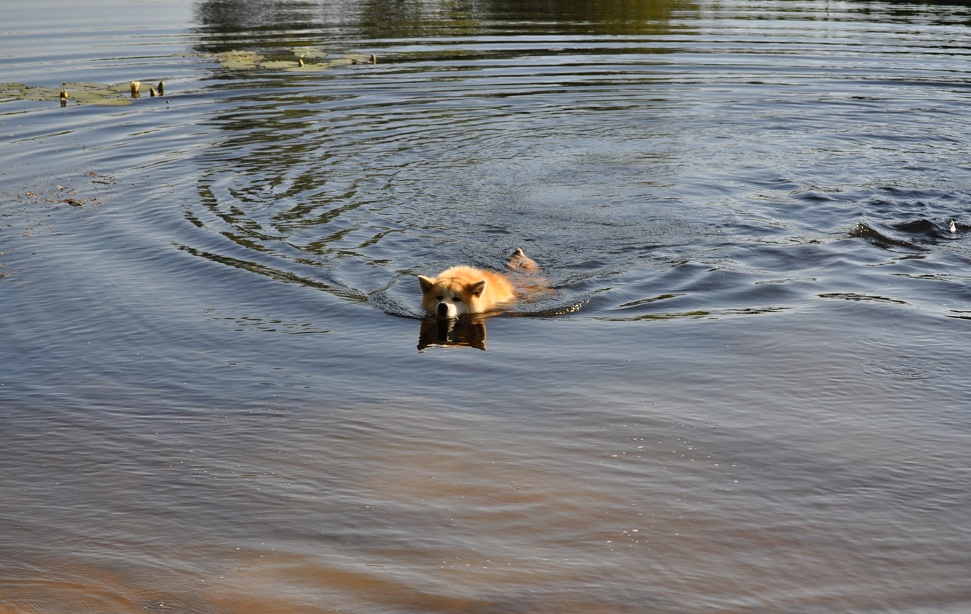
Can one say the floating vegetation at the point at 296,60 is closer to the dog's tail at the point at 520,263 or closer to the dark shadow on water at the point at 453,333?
the dog's tail at the point at 520,263

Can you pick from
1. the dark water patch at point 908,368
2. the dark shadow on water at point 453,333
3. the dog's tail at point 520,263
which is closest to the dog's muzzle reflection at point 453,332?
the dark shadow on water at point 453,333

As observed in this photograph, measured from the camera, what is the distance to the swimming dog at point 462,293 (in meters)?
9.52

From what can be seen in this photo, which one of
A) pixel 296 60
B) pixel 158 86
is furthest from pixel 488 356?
pixel 296 60

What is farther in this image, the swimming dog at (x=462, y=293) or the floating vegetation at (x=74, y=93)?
the floating vegetation at (x=74, y=93)

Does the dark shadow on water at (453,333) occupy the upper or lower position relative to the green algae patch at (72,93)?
lower

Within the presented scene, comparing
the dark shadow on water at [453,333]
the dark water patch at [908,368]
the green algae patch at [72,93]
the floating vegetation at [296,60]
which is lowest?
the dark water patch at [908,368]

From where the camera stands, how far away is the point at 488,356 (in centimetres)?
877

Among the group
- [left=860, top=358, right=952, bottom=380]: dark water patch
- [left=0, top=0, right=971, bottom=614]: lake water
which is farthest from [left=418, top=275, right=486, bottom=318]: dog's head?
[left=860, top=358, right=952, bottom=380]: dark water patch

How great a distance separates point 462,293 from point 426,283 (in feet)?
1.30

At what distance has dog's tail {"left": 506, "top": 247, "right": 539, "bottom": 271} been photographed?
1078cm

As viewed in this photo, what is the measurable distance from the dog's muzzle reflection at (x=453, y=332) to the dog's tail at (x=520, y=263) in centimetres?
122

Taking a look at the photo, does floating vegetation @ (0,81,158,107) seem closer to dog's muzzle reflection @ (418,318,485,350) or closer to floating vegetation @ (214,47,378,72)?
floating vegetation @ (214,47,378,72)

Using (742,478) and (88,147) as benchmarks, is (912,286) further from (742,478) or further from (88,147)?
(88,147)

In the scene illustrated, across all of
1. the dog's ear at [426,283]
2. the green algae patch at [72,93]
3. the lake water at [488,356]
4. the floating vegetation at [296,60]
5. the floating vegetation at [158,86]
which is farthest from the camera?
the floating vegetation at [296,60]
